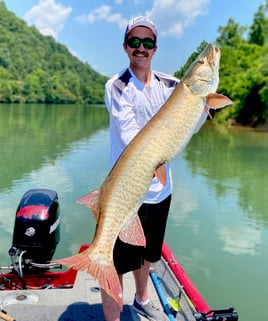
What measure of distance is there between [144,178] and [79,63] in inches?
6138

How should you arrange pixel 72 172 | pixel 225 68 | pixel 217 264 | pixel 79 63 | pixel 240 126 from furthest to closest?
1. pixel 79 63
2. pixel 225 68
3. pixel 240 126
4. pixel 72 172
5. pixel 217 264

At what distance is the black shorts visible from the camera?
2.44 meters

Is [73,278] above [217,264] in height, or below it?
above

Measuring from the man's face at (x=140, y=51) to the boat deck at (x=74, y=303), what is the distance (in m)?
1.98

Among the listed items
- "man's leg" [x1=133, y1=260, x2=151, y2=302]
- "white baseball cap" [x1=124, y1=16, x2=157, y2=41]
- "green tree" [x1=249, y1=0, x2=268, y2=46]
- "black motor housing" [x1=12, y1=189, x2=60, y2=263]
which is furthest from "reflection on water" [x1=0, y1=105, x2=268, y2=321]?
"green tree" [x1=249, y1=0, x2=268, y2=46]

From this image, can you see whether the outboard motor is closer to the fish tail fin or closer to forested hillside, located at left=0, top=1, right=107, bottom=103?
the fish tail fin

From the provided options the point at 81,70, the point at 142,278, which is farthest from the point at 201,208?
Result: the point at 81,70

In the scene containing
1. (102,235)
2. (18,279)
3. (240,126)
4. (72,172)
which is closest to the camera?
(102,235)

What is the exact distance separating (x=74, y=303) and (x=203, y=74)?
2254 mm

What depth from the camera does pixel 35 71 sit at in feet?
316

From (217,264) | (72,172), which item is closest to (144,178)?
(217,264)

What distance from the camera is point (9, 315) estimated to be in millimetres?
2889

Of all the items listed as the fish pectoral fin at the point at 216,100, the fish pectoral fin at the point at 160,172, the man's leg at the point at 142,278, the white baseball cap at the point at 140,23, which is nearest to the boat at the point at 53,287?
the man's leg at the point at 142,278

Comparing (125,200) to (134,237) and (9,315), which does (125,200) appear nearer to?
(134,237)
